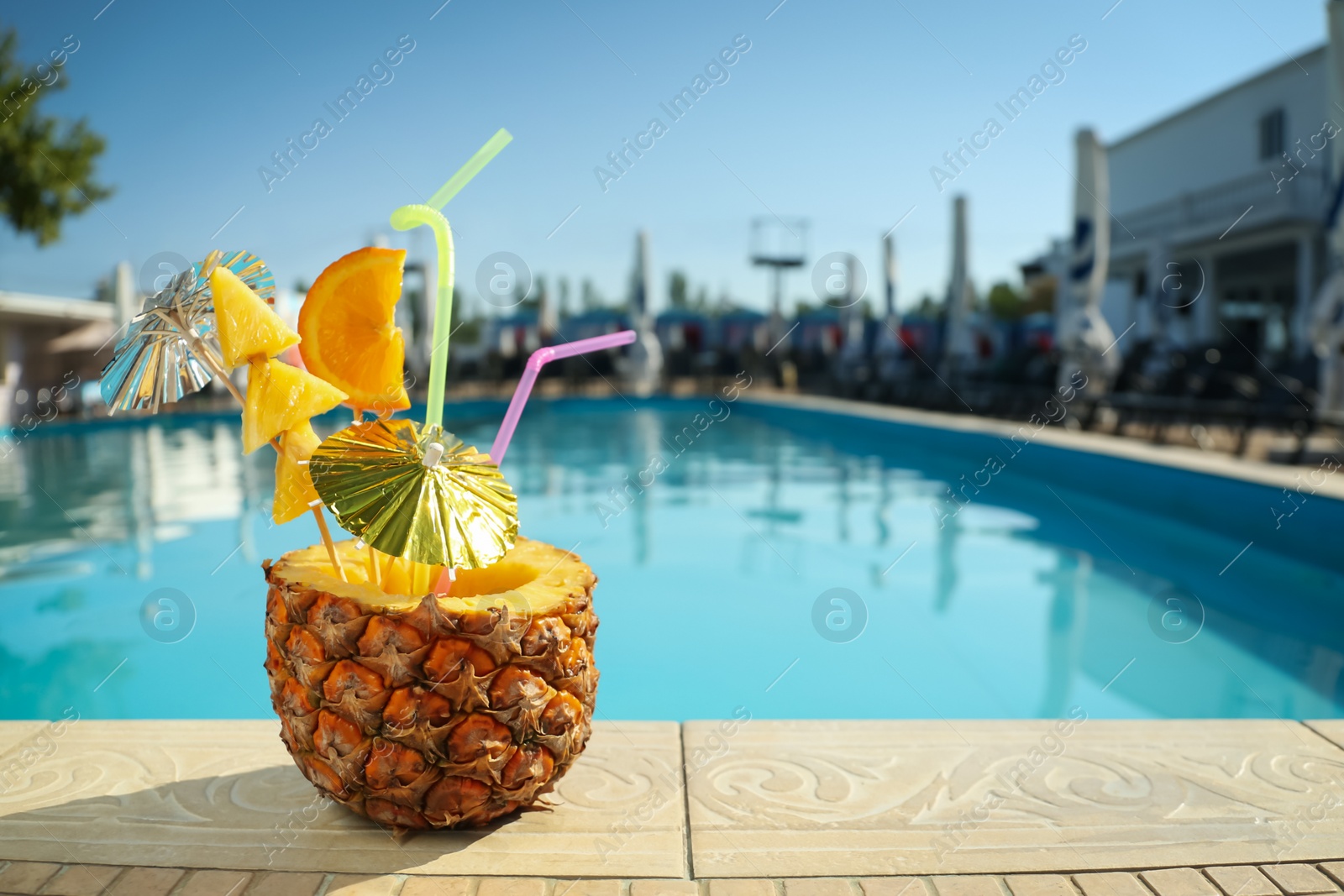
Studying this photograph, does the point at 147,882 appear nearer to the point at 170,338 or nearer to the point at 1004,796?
the point at 170,338

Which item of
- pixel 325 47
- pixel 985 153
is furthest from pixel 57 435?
pixel 985 153

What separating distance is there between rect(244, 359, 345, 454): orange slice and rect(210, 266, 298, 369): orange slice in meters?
0.04

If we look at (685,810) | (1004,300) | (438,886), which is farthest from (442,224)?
(1004,300)

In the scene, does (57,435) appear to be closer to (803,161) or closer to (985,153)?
(803,161)

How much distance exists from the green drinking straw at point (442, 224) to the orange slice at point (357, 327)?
0.32ft

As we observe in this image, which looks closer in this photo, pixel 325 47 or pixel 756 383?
pixel 325 47

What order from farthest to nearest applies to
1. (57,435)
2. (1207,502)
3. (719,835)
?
(57,435), (1207,502), (719,835)

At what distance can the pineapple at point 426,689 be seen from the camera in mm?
1544

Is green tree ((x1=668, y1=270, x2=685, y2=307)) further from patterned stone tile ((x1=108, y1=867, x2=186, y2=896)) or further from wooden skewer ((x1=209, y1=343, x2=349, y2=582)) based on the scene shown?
patterned stone tile ((x1=108, y1=867, x2=186, y2=896))

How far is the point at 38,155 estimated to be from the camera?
1552 centimetres

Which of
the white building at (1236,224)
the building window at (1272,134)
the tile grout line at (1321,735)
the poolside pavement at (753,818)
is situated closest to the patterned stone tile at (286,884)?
the poolside pavement at (753,818)

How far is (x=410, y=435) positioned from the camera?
1617mm

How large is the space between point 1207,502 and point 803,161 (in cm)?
476

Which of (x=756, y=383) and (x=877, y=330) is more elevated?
(x=877, y=330)
